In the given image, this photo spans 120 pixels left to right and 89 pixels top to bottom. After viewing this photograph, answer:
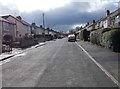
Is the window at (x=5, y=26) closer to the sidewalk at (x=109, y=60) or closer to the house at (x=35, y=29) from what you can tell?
the sidewalk at (x=109, y=60)

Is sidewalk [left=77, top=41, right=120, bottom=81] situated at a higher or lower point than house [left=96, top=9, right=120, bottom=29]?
lower

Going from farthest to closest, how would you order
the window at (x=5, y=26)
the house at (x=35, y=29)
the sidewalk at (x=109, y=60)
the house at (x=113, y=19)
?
1. the house at (x=35, y=29)
2. the window at (x=5, y=26)
3. the house at (x=113, y=19)
4. the sidewalk at (x=109, y=60)

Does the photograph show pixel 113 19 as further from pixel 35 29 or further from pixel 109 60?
pixel 35 29

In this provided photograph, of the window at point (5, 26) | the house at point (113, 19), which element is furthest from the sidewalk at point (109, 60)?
the window at point (5, 26)

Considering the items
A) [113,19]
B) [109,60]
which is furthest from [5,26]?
[109,60]

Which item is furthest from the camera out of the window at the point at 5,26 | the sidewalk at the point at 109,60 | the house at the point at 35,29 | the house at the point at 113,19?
the house at the point at 35,29

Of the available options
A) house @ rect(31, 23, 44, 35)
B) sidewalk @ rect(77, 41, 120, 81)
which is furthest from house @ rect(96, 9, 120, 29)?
house @ rect(31, 23, 44, 35)

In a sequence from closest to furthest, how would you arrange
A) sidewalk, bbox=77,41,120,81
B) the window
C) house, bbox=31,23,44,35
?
sidewalk, bbox=77,41,120,81 → the window → house, bbox=31,23,44,35

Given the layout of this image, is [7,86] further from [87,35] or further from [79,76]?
[87,35]

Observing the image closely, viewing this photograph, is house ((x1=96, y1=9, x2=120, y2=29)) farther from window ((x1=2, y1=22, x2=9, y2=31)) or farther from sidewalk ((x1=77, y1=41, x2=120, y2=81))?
sidewalk ((x1=77, y1=41, x2=120, y2=81))

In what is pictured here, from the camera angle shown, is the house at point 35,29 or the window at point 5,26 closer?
the window at point 5,26

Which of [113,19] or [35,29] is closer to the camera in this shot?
[113,19]

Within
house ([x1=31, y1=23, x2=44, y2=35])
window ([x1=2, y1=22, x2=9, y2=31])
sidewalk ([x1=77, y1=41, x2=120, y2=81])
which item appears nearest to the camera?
sidewalk ([x1=77, y1=41, x2=120, y2=81])

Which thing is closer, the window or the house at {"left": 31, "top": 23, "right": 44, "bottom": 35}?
the window
